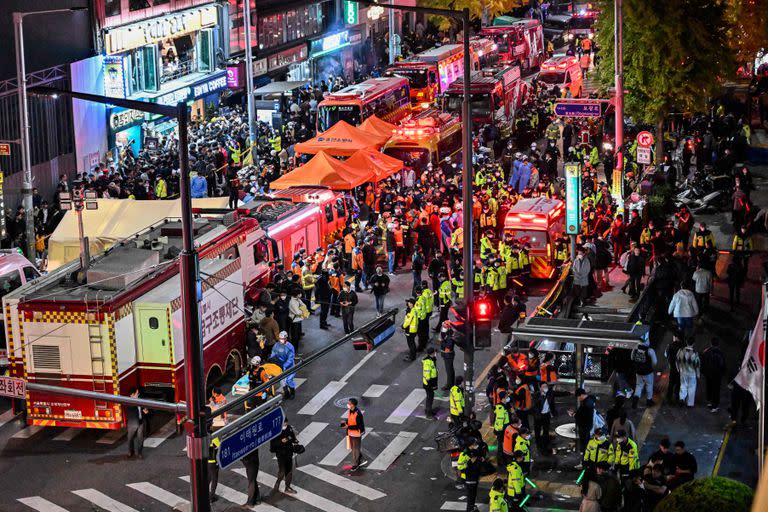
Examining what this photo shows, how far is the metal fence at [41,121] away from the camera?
4403 centimetres

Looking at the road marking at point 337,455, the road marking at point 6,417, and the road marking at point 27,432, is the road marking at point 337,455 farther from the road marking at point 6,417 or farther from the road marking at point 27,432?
the road marking at point 6,417

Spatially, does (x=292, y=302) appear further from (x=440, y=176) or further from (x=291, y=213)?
(x=440, y=176)

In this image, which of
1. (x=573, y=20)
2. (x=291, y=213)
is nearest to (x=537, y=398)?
(x=291, y=213)

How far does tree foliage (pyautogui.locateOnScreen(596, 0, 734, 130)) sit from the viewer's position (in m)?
44.7

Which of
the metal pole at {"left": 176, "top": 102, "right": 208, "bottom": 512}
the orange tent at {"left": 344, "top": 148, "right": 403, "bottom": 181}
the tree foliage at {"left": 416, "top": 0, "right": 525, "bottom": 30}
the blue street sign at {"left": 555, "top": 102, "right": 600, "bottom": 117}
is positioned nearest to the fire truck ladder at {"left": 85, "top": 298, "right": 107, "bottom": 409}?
the metal pole at {"left": 176, "top": 102, "right": 208, "bottom": 512}

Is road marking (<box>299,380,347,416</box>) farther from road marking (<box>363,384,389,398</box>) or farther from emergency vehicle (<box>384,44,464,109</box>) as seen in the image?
emergency vehicle (<box>384,44,464,109</box>)

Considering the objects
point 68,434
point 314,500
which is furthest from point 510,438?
point 68,434

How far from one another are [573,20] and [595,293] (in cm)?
6852

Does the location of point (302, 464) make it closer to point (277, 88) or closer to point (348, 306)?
point (348, 306)

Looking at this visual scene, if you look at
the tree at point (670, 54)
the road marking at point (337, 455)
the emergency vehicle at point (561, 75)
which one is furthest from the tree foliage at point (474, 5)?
the road marking at point (337, 455)

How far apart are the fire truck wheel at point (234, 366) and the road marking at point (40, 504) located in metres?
6.77

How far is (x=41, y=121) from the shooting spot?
46.1 meters

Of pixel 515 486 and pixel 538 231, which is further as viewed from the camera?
pixel 538 231

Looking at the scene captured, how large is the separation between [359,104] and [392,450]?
92.9 ft
